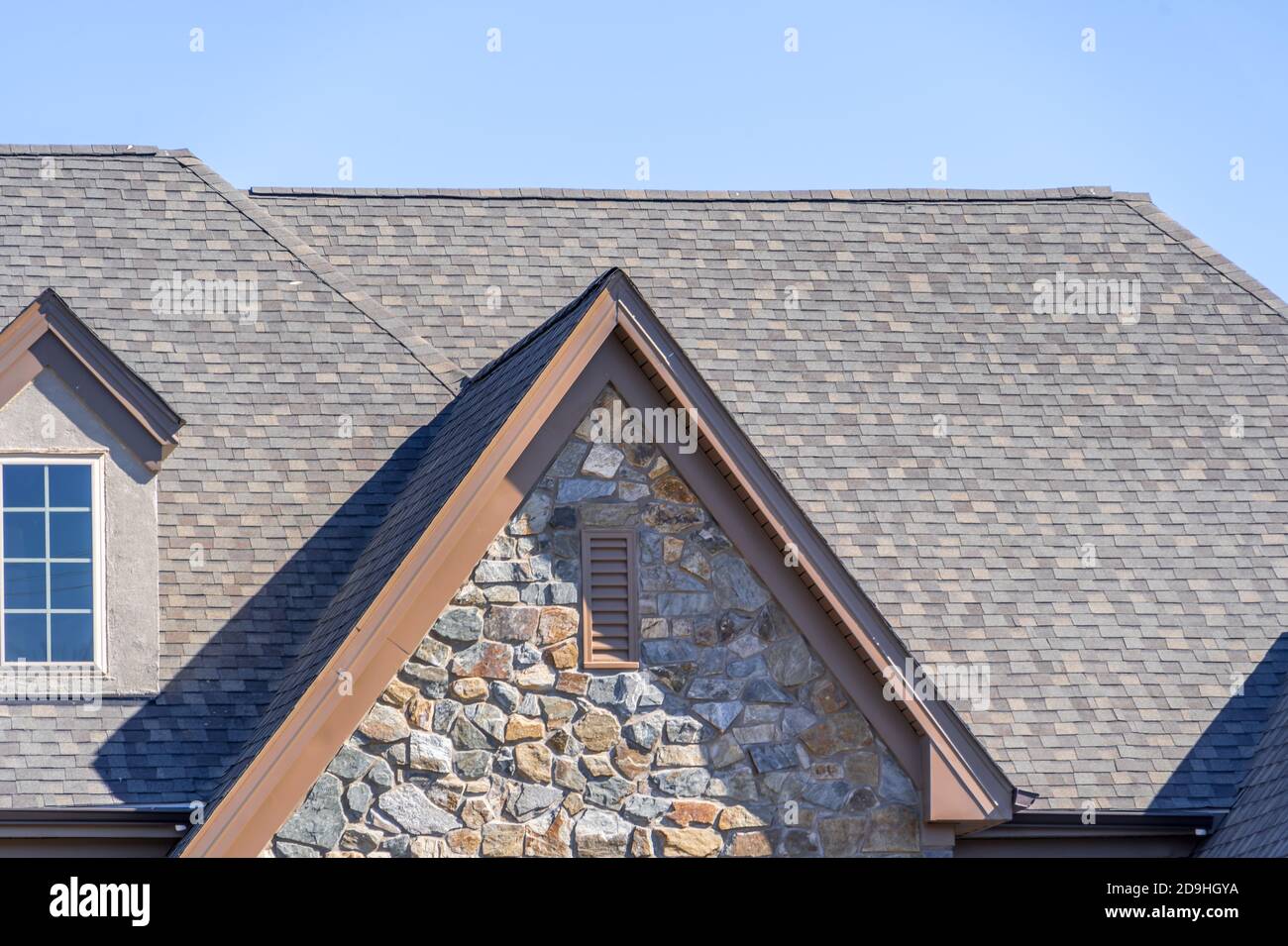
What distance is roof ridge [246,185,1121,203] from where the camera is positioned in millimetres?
17406

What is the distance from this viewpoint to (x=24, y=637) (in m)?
12.8

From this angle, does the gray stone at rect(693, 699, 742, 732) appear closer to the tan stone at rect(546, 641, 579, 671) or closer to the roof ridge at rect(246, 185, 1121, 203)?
the tan stone at rect(546, 641, 579, 671)

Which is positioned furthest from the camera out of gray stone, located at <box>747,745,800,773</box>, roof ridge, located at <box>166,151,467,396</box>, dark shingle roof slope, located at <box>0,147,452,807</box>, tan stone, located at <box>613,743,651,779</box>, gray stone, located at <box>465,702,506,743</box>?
roof ridge, located at <box>166,151,467,396</box>

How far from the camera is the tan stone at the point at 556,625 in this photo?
37.1ft

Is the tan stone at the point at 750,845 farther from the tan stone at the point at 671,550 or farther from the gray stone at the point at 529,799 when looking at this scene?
the tan stone at the point at 671,550

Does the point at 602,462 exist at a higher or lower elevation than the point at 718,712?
higher

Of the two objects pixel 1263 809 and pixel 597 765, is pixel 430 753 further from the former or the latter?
pixel 1263 809

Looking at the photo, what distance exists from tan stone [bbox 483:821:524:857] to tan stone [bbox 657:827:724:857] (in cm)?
82

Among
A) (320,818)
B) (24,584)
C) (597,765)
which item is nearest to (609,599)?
(597,765)

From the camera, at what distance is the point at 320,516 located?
1378cm

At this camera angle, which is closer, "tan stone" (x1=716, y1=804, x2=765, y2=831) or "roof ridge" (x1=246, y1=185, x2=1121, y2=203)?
"tan stone" (x1=716, y1=804, x2=765, y2=831)

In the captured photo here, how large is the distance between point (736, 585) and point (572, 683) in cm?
116

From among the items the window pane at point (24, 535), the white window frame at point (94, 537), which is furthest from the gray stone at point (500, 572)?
the window pane at point (24, 535)

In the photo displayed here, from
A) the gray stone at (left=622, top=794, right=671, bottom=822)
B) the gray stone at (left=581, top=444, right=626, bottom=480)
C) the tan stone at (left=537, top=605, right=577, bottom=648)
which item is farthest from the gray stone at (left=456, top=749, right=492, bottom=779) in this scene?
the gray stone at (left=581, top=444, right=626, bottom=480)
